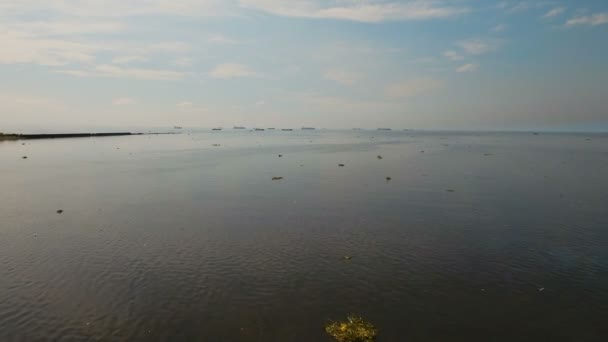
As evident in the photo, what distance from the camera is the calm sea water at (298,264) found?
15648 mm

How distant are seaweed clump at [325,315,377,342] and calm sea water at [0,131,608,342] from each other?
0.54 metres

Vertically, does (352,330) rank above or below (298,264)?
below

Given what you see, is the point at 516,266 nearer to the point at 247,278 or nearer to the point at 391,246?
the point at 391,246

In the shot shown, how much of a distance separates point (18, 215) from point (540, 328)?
144 ft

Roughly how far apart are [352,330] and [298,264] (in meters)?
7.74

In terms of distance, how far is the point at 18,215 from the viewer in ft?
111

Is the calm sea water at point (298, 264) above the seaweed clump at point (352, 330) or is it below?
above

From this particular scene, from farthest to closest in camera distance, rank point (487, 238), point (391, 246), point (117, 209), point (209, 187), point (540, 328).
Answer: point (209, 187), point (117, 209), point (487, 238), point (391, 246), point (540, 328)

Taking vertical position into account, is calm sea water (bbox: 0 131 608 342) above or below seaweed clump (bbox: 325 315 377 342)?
above

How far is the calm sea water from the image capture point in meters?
15.6

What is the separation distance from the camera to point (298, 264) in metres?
22.3

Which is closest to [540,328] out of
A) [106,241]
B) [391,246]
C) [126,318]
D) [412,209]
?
[391,246]

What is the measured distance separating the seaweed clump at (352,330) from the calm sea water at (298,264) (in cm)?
54

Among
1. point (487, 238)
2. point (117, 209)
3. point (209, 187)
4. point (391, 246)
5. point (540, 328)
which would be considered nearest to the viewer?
point (540, 328)
